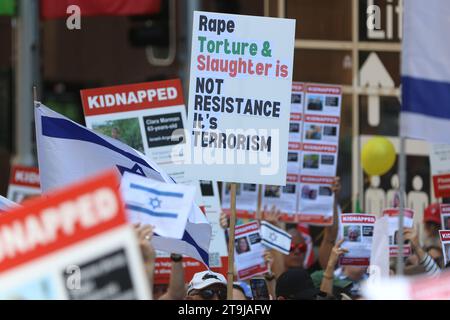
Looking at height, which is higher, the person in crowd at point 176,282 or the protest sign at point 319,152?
the protest sign at point 319,152

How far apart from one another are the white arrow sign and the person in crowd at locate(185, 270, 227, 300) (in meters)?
5.93

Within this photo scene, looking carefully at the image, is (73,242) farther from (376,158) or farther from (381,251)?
(376,158)

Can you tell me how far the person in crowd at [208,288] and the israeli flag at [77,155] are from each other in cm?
24

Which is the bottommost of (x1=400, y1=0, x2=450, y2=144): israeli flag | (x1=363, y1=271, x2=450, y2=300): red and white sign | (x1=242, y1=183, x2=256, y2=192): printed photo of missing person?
(x1=242, y1=183, x2=256, y2=192): printed photo of missing person

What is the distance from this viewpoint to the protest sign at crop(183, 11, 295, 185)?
6.80 metres

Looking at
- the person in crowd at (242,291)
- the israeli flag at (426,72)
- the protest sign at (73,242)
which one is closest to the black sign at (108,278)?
the protest sign at (73,242)

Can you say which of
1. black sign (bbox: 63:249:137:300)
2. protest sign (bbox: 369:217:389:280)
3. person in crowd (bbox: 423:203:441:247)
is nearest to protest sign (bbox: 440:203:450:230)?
person in crowd (bbox: 423:203:441:247)

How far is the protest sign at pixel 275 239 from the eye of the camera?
7.94m

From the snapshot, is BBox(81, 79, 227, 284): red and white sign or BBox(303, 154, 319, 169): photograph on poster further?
BBox(303, 154, 319, 169): photograph on poster

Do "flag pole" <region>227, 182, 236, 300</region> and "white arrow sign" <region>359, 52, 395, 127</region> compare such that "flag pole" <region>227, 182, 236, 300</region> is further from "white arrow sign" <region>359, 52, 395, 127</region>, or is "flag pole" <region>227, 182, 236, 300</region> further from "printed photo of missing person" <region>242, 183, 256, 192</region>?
"white arrow sign" <region>359, 52, 395, 127</region>

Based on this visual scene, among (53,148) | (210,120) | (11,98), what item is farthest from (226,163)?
(11,98)

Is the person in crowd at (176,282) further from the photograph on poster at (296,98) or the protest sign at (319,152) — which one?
the photograph on poster at (296,98)

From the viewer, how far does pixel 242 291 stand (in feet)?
24.2

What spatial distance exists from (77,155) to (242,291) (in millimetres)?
1482
